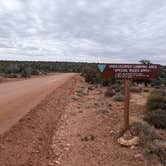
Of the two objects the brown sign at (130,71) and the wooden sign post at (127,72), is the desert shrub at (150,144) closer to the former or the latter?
the wooden sign post at (127,72)

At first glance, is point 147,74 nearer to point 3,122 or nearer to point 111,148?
point 111,148

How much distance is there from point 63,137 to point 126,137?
6.29 ft

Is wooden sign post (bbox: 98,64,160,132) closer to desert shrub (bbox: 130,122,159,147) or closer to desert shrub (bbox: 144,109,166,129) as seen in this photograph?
desert shrub (bbox: 130,122,159,147)

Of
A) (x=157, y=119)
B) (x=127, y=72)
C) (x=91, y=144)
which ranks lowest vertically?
(x=91, y=144)

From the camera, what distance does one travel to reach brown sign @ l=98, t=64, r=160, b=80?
8.52m

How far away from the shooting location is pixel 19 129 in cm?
896

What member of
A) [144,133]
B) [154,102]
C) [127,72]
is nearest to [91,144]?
[144,133]

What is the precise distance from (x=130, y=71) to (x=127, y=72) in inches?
3.9

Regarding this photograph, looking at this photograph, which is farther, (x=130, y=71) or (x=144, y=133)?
(x=130, y=71)

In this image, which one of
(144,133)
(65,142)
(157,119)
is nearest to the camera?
(65,142)

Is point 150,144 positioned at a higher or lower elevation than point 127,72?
lower

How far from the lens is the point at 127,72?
8664 millimetres

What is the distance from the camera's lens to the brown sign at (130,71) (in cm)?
852

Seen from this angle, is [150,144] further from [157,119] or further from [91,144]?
Answer: [157,119]
